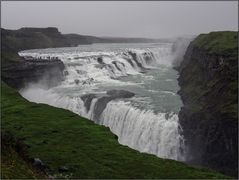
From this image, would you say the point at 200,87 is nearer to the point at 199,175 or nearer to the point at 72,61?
the point at 199,175

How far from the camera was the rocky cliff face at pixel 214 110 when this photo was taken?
A: 46.2 meters

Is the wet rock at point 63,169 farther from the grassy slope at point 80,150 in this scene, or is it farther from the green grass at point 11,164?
the green grass at point 11,164

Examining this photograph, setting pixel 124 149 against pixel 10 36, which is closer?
pixel 124 149

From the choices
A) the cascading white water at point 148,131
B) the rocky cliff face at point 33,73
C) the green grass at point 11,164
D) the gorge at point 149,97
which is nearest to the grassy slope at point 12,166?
the green grass at point 11,164

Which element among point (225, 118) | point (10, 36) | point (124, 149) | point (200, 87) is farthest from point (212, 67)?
point (10, 36)

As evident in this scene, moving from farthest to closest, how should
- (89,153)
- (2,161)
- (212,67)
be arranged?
(212,67), (89,153), (2,161)

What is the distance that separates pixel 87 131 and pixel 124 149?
18.0ft

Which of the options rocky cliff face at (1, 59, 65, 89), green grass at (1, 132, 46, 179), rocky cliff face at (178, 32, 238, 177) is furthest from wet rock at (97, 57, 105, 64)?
green grass at (1, 132, 46, 179)

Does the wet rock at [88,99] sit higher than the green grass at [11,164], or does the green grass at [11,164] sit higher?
the green grass at [11,164]

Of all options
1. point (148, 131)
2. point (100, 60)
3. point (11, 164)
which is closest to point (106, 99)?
point (148, 131)

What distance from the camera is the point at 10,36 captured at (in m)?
169

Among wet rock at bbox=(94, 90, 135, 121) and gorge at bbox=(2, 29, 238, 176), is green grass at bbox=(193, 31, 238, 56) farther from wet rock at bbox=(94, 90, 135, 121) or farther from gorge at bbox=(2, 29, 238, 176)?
wet rock at bbox=(94, 90, 135, 121)

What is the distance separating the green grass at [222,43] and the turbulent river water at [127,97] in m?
8.89

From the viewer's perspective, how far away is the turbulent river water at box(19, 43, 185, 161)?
5038 centimetres
